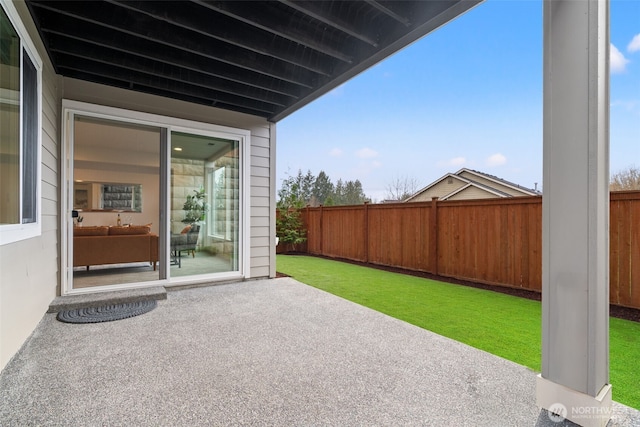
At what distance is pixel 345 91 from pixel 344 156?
492 cm

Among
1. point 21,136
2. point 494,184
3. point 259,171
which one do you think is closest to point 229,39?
point 21,136

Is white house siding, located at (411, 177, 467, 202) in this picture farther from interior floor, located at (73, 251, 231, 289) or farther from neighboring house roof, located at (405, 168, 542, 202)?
interior floor, located at (73, 251, 231, 289)

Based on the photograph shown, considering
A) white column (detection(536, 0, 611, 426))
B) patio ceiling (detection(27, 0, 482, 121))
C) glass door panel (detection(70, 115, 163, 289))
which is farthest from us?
glass door panel (detection(70, 115, 163, 289))

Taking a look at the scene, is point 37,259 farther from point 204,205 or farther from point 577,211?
point 577,211

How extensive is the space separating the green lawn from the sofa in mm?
2655

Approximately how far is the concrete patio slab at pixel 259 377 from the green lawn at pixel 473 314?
30 cm

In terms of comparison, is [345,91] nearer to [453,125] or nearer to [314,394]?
[453,125]

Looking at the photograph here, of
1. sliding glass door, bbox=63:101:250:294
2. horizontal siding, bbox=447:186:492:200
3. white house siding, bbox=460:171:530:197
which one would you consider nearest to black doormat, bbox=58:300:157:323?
sliding glass door, bbox=63:101:250:294

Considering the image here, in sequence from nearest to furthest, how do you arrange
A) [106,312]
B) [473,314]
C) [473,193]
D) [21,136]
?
[21,136], [106,312], [473,314], [473,193]

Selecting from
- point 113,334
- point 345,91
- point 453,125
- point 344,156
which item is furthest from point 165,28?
point 344,156

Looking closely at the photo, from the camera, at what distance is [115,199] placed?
8.45 metres

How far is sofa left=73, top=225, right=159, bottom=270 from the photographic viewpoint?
4840 millimetres

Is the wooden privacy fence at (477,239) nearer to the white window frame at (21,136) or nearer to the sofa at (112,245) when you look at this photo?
the sofa at (112,245)

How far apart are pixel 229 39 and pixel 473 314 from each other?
374 centimetres
